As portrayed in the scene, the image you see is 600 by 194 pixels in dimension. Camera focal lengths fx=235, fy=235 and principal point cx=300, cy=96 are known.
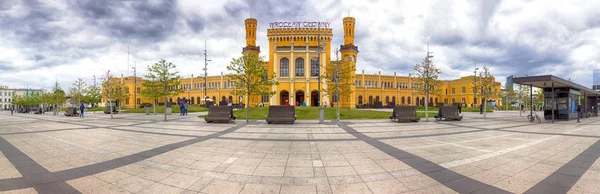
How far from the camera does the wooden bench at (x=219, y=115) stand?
14977 millimetres

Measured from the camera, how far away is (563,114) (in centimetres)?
1869

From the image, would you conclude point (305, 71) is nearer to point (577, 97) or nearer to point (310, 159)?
point (577, 97)

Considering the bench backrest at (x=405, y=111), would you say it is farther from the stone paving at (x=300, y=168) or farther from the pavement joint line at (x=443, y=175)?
the pavement joint line at (x=443, y=175)

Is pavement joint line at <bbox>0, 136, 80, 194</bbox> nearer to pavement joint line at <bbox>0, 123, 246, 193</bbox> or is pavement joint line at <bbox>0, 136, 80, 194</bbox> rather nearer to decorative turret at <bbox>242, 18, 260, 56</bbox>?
pavement joint line at <bbox>0, 123, 246, 193</bbox>

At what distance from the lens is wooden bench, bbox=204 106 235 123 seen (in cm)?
1498

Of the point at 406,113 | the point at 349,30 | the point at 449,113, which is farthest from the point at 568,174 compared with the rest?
the point at 349,30

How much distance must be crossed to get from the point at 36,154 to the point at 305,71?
39.5 metres

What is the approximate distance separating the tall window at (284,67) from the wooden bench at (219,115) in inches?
1193

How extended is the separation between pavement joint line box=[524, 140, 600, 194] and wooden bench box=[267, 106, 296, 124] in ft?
36.9

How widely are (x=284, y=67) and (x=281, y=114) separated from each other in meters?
31.5

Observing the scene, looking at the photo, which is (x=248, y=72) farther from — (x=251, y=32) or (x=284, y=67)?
(x=251, y=32)

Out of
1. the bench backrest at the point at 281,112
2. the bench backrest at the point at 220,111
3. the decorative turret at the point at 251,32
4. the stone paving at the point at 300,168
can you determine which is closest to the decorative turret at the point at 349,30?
the decorative turret at the point at 251,32

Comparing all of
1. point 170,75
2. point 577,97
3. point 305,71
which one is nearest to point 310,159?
point 170,75

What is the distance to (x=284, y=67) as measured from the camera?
150 ft
